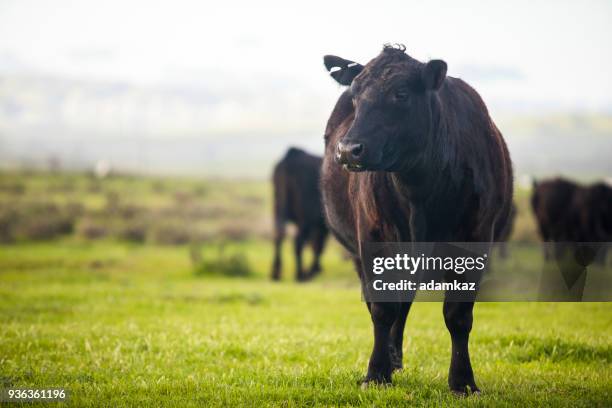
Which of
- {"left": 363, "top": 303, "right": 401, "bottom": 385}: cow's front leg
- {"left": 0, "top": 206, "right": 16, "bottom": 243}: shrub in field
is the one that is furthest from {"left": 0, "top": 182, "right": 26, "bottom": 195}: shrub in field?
{"left": 363, "top": 303, "right": 401, "bottom": 385}: cow's front leg

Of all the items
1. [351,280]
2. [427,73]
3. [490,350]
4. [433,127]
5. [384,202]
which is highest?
[427,73]

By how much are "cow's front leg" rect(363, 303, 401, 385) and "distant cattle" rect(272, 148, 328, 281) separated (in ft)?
46.2

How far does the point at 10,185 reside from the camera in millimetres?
42656

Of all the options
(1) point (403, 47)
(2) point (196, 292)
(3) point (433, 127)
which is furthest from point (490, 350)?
(2) point (196, 292)

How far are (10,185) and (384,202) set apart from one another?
41.8 metres

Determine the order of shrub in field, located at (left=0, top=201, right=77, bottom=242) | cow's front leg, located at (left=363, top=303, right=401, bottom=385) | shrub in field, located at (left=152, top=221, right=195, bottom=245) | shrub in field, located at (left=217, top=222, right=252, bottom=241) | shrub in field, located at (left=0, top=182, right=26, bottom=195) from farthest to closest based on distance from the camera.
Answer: shrub in field, located at (left=0, top=182, right=26, bottom=195), shrub in field, located at (left=217, top=222, right=252, bottom=241), shrub in field, located at (left=152, top=221, right=195, bottom=245), shrub in field, located at (left=0, top=201, right=77, bottom=242), cow's front leg, located at (left=363, top=303, right=401, bottom=385)

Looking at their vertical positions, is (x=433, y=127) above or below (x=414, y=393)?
above

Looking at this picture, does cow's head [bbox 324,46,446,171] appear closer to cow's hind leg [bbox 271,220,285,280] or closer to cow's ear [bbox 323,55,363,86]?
cow's ear [bbox 323,55,363,86]

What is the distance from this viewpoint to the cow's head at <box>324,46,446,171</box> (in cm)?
543

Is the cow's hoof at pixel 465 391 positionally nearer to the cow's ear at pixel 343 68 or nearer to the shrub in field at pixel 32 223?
the cow's ear at pixel 343 68

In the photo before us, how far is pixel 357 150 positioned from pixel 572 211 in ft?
69.5

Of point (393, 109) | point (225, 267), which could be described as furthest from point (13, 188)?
point (393, 109)

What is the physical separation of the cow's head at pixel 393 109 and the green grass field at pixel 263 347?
209 cm

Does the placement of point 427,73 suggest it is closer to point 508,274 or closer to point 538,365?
point 538,365
